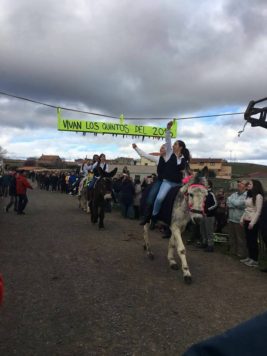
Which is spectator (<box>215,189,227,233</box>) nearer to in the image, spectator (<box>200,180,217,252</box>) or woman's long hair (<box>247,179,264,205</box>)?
spectator (<box>200,180,217,252</box>)

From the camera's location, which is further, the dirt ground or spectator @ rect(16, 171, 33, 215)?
spectator @ rect(16, 171, 33, 215)

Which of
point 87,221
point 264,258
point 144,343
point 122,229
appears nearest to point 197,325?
point 144,343

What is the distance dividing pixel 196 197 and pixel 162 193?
1110 millimetres

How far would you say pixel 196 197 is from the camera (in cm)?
797

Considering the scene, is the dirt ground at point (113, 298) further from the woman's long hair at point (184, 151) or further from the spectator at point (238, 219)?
the woman's long hair at point (184, 151)

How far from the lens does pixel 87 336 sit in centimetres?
496

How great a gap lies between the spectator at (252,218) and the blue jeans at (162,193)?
2052mm

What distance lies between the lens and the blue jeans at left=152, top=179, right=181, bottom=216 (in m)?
8.85

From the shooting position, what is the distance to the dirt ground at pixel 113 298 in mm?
4867

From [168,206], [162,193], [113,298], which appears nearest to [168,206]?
[168,206]

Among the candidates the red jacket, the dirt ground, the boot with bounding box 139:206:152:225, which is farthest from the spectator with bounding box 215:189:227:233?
the red jacket

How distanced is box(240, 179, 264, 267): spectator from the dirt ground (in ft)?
1.49

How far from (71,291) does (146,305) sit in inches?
55.3

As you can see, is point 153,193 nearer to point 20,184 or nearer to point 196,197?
point 196,197
